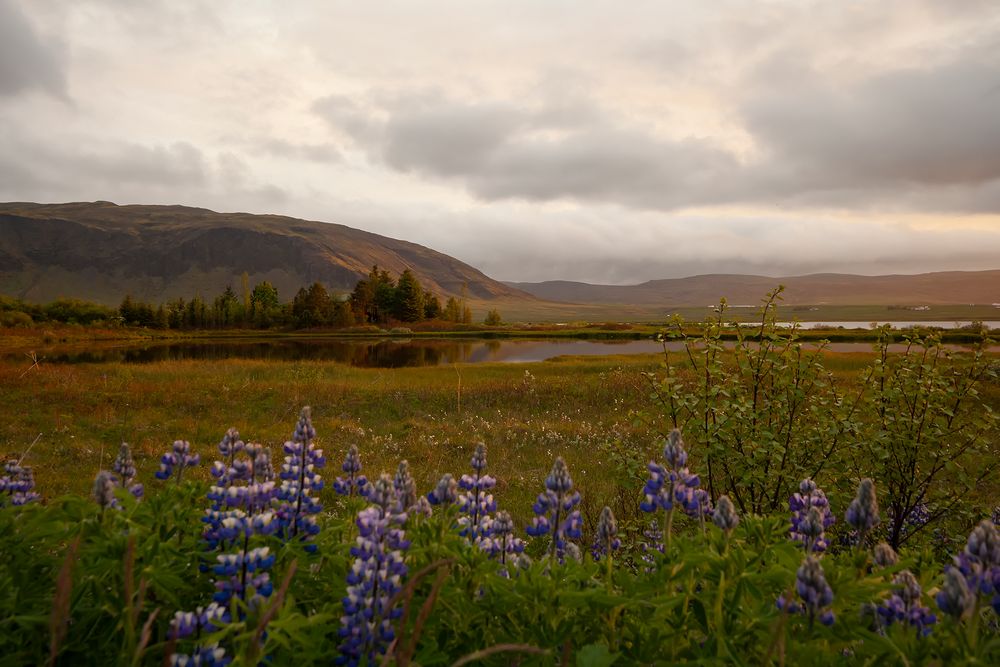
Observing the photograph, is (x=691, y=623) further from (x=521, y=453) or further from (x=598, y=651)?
(x=521, y=453)

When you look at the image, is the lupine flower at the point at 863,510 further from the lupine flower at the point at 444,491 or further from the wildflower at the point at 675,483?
the lupine flower at the point at 444,491

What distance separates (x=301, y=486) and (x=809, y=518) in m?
2.78

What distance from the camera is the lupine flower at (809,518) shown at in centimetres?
276

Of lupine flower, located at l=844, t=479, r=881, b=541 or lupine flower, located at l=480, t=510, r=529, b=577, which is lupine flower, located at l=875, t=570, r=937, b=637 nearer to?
lupine flower, located at l=844, t=479, r=881, b=541

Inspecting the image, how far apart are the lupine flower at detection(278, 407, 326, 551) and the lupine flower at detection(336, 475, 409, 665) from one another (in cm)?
59

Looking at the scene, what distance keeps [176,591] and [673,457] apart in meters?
2.65

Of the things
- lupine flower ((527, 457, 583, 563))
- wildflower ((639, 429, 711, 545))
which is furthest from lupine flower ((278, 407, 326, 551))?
wildflower ((639, 429, 711, 545))

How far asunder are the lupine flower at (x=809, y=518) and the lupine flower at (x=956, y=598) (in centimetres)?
70

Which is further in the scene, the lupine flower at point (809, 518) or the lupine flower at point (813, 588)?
the lupine flower at point (809, 518)

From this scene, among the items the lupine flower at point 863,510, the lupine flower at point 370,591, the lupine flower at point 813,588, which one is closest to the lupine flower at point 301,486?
the lupine flower at point 370,591

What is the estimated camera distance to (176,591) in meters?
2.51

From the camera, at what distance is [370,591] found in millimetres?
2217

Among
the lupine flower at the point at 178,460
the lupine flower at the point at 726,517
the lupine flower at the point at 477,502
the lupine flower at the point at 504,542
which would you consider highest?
the lupine flower at the point at 726,517

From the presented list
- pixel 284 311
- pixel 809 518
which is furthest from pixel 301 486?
pixel 284 311
